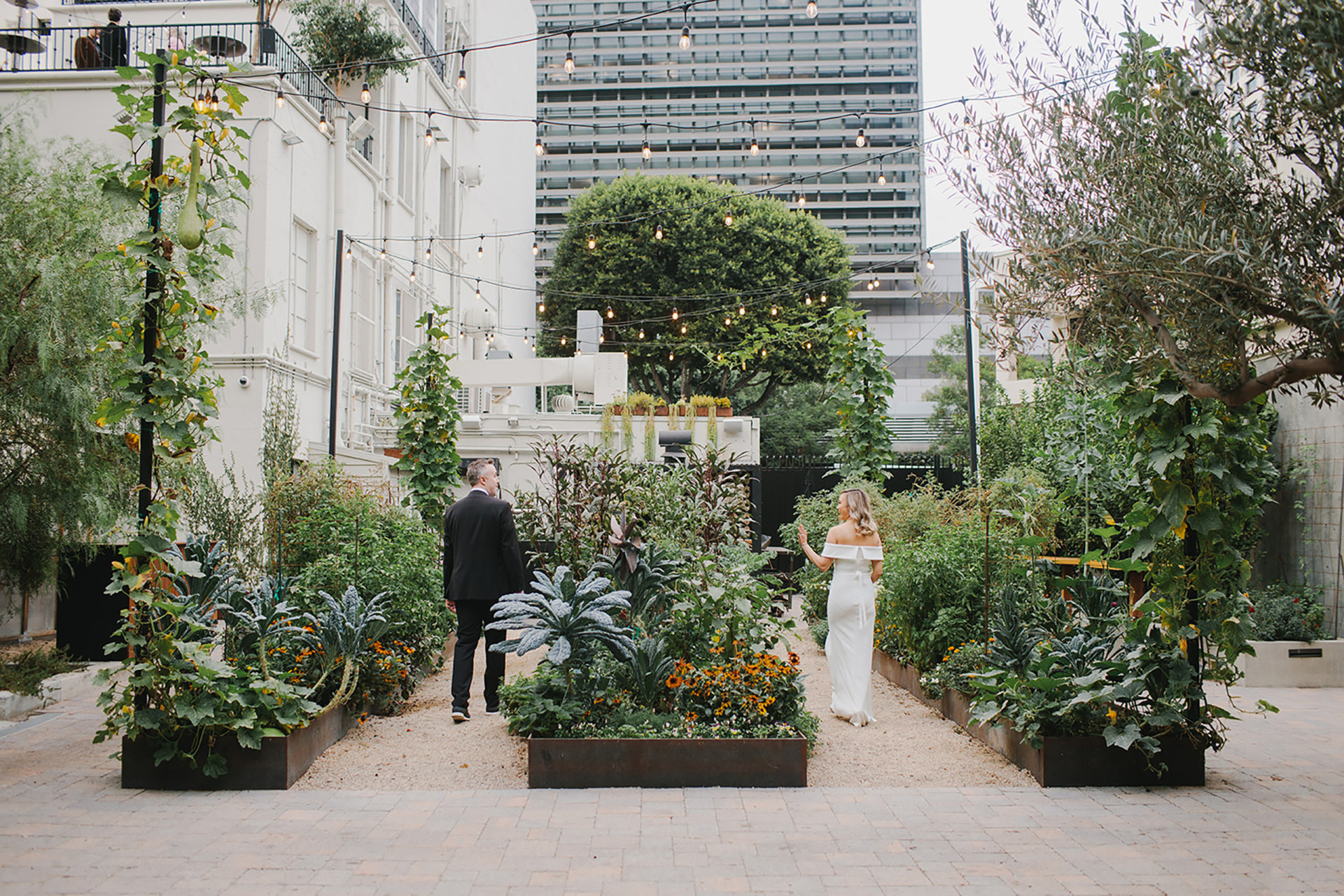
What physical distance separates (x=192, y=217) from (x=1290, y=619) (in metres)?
9.09

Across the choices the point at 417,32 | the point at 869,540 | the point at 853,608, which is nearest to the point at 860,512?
the point at 869,540

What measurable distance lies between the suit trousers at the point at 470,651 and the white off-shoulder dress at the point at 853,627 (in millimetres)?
2363

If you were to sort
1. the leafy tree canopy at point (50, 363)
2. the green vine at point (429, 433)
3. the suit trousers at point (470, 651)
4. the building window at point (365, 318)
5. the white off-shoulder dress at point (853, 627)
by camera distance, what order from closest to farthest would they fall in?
the suit trousers at point (470, 651) < the white off-shoulder dress at point (853, 627) < the leafy tree canopy at point (50, 363) < the green vine at point (429, 433) < the building window at point (365, 318)

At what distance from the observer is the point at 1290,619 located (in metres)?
8.29

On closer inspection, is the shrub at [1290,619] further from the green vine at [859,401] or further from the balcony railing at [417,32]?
the balcony railing at [417,32]

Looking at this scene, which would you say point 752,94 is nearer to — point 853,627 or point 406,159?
point 406,159

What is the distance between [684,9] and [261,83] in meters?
7.12

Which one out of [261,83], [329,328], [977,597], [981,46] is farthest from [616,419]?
[981,46]

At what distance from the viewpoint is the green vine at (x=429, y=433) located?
11.2 meters

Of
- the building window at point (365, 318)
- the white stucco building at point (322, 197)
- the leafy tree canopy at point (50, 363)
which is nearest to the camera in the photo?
the leafy tree canopy at point (50, 363)

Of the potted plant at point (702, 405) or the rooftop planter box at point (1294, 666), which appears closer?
the rooftop planter box at point (1294, 666)

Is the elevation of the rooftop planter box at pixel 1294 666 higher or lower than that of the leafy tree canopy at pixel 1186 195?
lower

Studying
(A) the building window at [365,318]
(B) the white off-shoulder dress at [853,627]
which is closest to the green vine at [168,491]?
(B) the white off-shoulder dress at [853,627]

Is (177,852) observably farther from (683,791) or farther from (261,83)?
(261,83)
